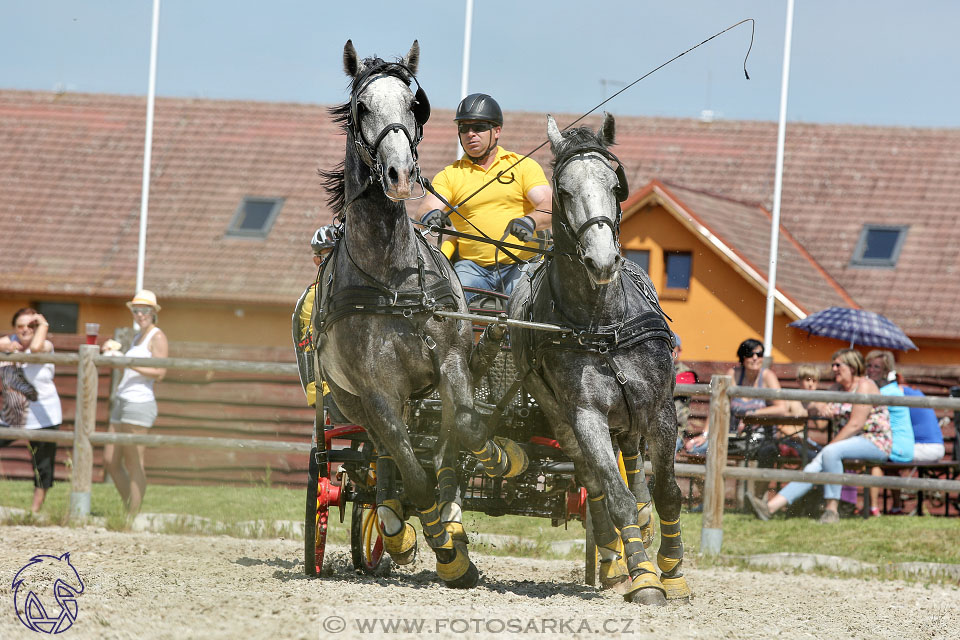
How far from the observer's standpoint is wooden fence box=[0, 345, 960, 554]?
8484 millimetres

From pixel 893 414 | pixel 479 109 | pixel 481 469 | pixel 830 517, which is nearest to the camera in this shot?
pixel 481 469

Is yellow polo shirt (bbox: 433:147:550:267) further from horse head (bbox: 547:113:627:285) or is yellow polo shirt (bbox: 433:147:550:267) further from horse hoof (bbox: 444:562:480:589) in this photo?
horse hoof (bbox: 444:562:480:589)

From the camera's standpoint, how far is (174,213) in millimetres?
24375

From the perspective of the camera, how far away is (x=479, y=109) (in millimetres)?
6605

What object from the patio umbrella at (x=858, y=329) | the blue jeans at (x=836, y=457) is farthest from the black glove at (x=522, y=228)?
the patio umbrella at (x=858, y=329)

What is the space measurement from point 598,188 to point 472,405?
4.12ft

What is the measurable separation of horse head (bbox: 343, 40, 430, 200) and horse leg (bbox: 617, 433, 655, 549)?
1.74m

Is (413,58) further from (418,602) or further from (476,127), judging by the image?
(418,602)

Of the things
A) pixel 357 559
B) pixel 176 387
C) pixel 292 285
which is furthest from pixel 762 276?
pixel 357 559

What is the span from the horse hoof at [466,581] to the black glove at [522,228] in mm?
1715

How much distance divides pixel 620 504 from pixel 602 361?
0.67 meters

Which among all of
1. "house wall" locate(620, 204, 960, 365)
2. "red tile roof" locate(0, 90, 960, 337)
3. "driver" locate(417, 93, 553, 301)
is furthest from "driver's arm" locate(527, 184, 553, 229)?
"red tile roof" locate(0, 90, 960, 337)

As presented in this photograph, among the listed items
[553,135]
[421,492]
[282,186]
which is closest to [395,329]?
[421,492]

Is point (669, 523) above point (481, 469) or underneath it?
underneath
